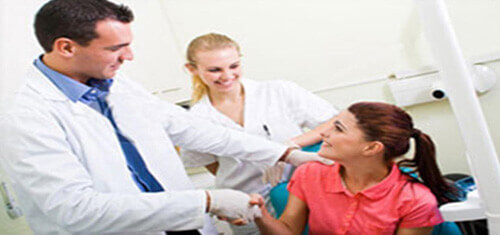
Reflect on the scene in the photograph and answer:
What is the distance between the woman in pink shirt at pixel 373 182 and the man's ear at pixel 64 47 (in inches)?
17.6

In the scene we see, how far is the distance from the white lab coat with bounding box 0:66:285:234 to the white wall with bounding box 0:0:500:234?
0.34 metres

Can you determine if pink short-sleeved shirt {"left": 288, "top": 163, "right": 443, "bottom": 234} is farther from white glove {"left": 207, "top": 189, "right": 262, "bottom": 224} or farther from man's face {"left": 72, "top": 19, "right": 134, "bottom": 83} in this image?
man's face {"left": 72, "top": 19, "right": 134, "bottom": 83}

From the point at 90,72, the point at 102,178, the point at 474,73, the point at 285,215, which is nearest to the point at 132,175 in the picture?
the point at 102,178

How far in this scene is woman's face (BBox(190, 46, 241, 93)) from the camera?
98 centimetres

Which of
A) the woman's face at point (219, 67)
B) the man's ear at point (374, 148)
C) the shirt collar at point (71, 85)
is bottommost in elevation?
the man's ear at point (374, 148)

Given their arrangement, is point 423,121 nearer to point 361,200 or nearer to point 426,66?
point 426,66

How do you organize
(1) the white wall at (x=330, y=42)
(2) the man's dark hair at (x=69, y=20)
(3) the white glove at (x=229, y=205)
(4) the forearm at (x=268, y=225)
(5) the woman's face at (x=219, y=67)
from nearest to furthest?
(2) the man's dark hair at (x=69, y=20), (3) the white glove at (x=229, y=205), (4) the forearm at (x=268, y=225), (5) the woman's face at (x=219, y=67), (1) the white wall at (x=330, y=42)

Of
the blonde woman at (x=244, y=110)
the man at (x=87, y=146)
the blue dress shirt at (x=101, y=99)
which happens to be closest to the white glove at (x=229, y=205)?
the man at (x=87, y=146)

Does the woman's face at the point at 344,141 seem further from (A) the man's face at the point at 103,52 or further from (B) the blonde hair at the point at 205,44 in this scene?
(A) the man's face at the point at 103,52

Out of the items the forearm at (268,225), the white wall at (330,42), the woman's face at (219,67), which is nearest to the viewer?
the forearm at (268,225)

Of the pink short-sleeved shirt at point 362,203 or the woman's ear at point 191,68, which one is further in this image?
the woman's ear at point 191,68

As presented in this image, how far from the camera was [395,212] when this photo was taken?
804 millimetres

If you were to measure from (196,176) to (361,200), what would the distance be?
19.6 inches

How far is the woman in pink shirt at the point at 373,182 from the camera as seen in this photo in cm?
78
